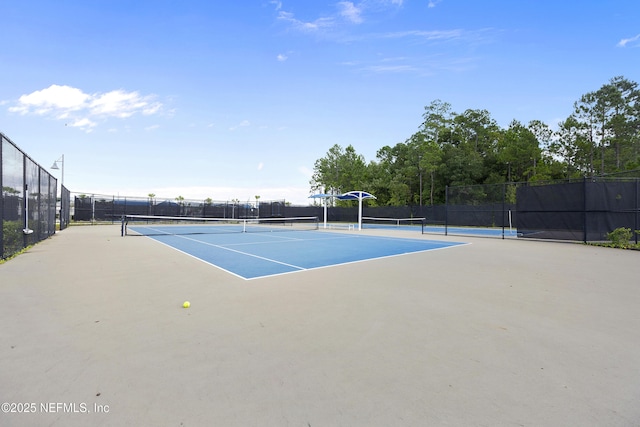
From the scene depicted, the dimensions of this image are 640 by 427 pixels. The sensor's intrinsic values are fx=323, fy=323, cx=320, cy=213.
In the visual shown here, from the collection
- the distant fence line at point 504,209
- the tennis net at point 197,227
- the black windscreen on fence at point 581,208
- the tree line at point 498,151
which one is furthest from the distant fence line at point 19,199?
the tree line at point 498,151

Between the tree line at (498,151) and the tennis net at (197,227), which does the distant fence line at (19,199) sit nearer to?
the tennis net at (197,227)

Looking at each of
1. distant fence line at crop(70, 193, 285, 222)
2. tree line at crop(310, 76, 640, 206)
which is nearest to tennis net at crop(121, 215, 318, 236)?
distant fence line at crop(70, 193, 285, 222)

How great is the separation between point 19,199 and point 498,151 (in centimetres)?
5172

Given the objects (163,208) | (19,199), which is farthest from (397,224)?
(19,199)

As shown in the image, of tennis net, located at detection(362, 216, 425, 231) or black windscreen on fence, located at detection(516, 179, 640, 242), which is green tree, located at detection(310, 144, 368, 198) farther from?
black windscreen on fence, located at detection(516, 179, 640, 242)

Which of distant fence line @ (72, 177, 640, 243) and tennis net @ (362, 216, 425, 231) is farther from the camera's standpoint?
tennis net @ (362, 216, 425, 231)

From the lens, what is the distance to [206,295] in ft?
15.7

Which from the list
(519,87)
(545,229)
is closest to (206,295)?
(545,229)

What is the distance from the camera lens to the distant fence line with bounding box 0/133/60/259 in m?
7.63

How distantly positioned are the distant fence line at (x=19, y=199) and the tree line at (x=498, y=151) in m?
41.0

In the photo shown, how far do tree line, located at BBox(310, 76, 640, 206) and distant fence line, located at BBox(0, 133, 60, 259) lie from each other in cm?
4097

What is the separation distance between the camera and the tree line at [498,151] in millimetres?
39844

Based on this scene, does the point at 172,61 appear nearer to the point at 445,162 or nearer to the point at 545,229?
the point at 545,229

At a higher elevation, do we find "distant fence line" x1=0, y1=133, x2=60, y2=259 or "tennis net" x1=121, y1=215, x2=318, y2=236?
"distant fence line" x1=0, y1=133, x2=60, y2=259
